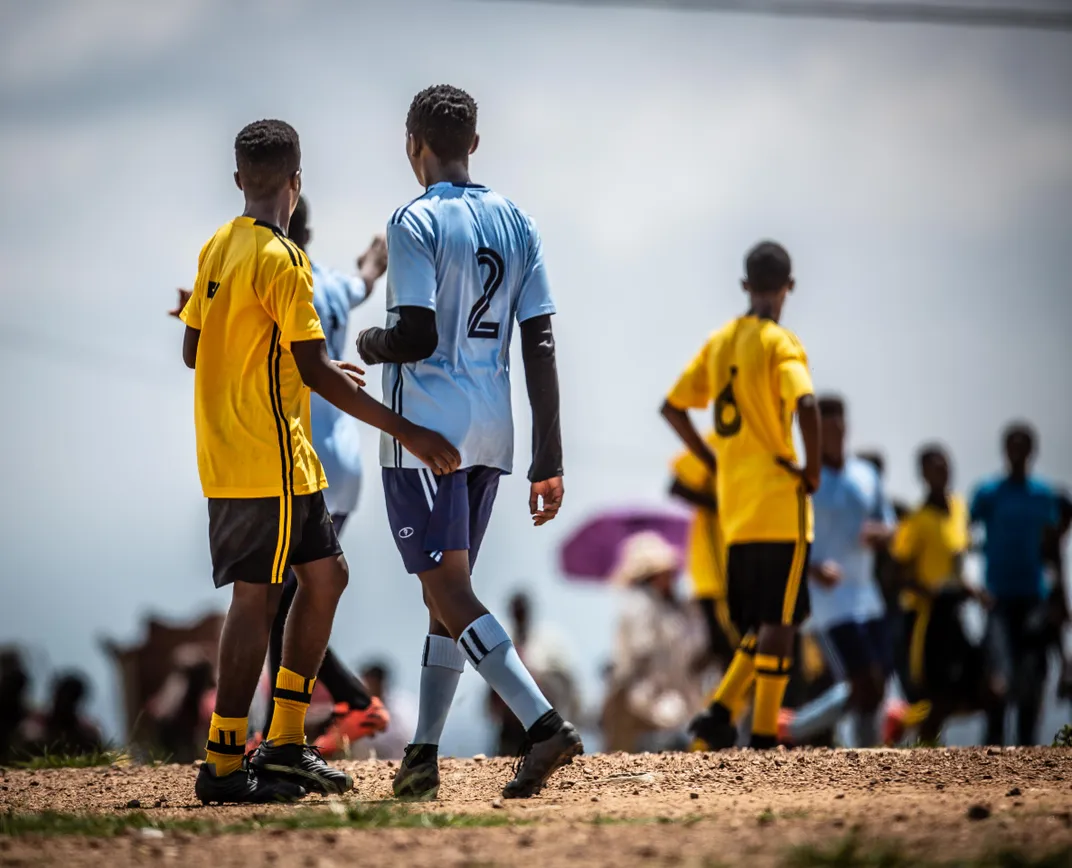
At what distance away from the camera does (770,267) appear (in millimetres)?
7715

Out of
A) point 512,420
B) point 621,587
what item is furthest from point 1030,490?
point 512,420

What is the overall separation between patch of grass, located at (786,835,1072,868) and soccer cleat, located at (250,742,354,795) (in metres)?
2.32

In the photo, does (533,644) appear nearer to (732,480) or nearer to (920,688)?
(920,688)

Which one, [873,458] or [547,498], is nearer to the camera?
[547,498]

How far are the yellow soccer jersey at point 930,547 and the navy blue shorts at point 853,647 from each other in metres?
2.06

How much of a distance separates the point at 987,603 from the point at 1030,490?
3.03 ft

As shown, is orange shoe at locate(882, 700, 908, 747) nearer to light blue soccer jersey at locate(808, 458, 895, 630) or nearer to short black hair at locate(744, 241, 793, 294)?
light blue soccer jersey at locate(808, 458, 895, 630)

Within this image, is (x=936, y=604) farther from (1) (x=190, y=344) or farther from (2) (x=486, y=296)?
(1) (x=190, y=344)

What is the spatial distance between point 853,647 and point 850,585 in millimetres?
410

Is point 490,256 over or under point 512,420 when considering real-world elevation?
over

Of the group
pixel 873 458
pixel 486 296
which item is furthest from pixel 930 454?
pixel 486 296

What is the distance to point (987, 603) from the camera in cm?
1203

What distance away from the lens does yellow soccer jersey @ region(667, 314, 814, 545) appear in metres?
7.38

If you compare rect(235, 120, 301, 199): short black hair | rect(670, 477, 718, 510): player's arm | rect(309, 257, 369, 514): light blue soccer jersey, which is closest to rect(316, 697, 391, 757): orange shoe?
rect(309, 257, 369, 514): light blue soccer jersey
